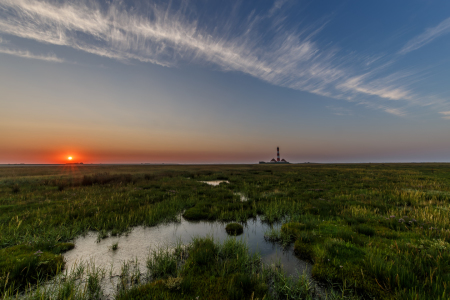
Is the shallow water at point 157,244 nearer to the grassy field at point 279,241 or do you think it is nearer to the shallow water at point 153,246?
the shallow water at point 153,246

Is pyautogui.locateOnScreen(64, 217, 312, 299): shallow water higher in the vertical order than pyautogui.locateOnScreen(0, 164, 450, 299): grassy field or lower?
lower

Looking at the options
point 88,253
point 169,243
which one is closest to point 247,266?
point 169,243

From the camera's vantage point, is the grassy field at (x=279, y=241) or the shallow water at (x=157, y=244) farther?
the shallow water at (x=157, y=244)

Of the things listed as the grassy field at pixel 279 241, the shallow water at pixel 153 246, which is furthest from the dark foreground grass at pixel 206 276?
the shallow water at pixel 153 246

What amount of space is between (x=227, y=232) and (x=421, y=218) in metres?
10.4

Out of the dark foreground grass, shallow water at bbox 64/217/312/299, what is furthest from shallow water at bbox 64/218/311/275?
the dark foreground grass

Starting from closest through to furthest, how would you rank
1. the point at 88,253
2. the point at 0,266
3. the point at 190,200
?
the point at 0,266, the point at 88,253, the point at 190,200

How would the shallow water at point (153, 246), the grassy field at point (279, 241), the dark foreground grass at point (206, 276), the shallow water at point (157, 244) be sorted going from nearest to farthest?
the dark foreground grass at point (206, 276) → the grassy field at point (279, 241) → the shallow water at point (153, 246) → the shallow water at point (157, 244)

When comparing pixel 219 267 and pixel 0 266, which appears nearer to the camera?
pixel 0 266

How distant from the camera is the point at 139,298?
3.88 m

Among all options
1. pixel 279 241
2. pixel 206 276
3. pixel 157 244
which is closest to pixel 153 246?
pixel 157 244

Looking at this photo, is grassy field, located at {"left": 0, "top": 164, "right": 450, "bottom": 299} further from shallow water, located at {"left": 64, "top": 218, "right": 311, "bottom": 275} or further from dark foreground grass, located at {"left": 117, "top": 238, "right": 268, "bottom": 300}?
shallow water, located at {"left": 64, "top": 218, "right": 311, "bottom": 275}

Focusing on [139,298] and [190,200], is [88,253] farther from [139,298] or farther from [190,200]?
[190,200]

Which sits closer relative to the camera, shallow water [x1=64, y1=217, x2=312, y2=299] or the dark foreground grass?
the dark foreground grass
